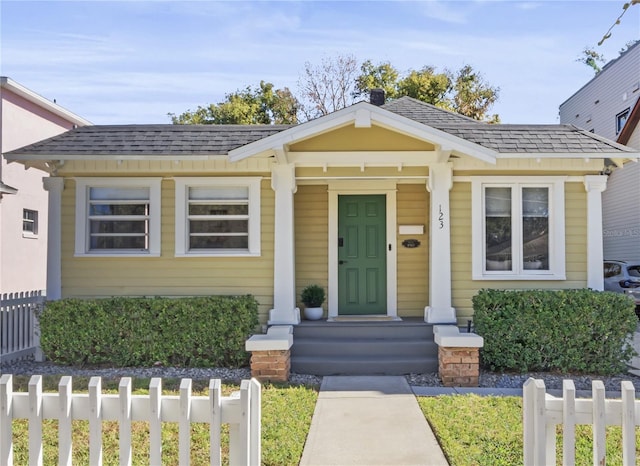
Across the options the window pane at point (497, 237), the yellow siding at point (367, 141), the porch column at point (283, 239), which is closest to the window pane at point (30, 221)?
the porch column at point (283, 239)

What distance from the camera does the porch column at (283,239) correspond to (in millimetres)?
9094

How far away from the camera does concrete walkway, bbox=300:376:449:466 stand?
480 centimetres

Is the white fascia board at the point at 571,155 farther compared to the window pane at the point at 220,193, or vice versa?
the window pane at the point at 220,193

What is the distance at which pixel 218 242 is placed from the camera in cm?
949

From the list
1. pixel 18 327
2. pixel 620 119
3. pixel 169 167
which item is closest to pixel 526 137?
pixel 169 167

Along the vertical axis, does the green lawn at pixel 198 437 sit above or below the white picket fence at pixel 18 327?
below

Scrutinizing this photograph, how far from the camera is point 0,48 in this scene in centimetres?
1388

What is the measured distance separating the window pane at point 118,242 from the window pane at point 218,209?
0.98 meters

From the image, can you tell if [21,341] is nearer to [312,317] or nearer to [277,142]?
[312,317]

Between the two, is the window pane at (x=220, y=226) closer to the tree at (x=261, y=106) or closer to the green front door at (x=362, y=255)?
the green front door at (x=362, y=255)

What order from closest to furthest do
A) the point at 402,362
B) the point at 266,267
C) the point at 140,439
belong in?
the point at 140,439, the point at 402,362, the point at 266,267

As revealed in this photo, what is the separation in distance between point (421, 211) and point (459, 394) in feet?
13.5

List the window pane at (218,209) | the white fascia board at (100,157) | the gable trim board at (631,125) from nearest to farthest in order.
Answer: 1. the white fascia board at (100,157)
2. the window pane at (218,209)
3. the gable trim board at (631,125)

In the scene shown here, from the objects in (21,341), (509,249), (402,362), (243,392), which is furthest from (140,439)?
(509,249)
